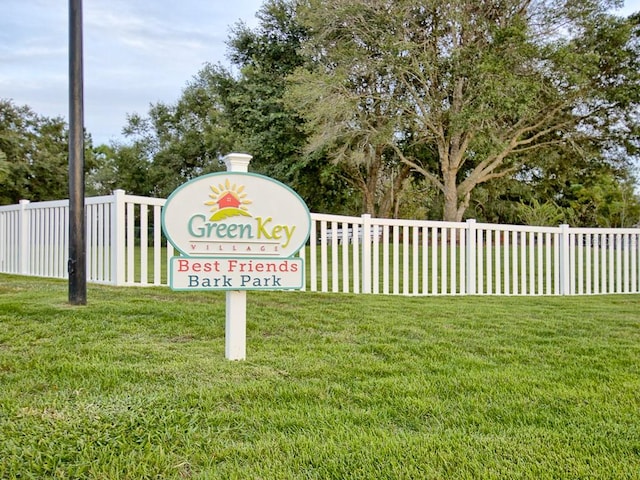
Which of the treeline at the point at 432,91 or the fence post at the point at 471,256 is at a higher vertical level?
the treeline at the point at 432,91

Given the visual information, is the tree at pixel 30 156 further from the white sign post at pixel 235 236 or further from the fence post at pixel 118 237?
the white sign post at pixel 235 236

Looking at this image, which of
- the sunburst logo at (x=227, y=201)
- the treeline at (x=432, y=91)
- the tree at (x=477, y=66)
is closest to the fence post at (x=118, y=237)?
the sunburst logo at (x=227, y=201)

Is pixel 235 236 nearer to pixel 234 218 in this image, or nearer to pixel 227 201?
pixel 234 218

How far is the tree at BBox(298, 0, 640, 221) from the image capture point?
11.8 m

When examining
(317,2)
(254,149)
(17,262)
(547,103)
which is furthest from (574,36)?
(17,262)

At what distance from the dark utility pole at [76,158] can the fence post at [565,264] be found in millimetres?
6585

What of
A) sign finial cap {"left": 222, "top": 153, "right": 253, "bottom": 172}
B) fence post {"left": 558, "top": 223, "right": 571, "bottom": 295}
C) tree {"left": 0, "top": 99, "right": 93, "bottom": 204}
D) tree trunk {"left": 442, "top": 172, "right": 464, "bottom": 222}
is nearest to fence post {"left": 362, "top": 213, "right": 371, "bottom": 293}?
fence post {"left": 558, "top": 223, "right": 571, "bottom": 295}

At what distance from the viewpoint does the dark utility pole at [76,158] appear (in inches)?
169

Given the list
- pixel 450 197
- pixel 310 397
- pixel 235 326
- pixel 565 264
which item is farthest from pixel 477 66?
pixel 310 397

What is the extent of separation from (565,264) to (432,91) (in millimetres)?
7263

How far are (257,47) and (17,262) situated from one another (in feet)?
39.2

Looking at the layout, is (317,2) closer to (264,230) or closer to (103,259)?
(103,259)

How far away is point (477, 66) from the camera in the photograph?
38.0 feet

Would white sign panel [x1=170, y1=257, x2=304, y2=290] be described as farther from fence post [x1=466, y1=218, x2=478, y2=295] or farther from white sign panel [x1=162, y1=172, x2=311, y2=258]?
fence post [x1=466, y1=218, x2=478, y2=295]
